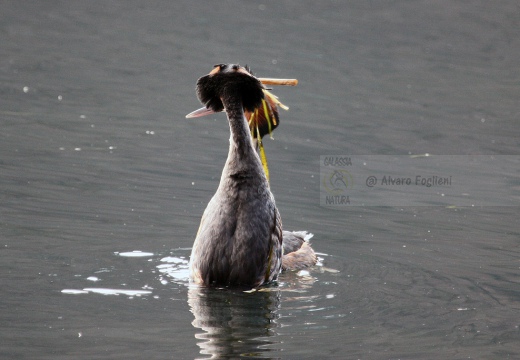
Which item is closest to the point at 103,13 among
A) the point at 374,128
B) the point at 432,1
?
the point at 432,1

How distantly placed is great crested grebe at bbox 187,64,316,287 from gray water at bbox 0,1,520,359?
222 millimetres

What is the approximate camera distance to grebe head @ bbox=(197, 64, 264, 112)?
805 cm

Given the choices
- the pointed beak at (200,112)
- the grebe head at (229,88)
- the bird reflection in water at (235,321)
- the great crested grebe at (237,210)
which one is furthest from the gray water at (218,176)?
the grebe head at (229,88)

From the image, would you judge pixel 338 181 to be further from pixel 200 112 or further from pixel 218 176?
pixel 200 112

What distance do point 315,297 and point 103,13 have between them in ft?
57.6

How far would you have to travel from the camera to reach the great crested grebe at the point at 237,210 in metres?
8.02

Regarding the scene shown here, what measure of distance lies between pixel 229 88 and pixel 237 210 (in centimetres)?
97

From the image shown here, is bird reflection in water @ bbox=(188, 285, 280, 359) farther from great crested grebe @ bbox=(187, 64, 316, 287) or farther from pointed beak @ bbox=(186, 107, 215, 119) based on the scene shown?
pointed beak @ bbox=(186, 107, 215, 119)

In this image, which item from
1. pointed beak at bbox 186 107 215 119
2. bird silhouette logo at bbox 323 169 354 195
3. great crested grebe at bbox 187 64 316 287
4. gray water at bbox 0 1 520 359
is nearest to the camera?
gray water at bbox 0 1 520 359

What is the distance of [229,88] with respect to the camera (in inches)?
319

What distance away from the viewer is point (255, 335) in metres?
7.18

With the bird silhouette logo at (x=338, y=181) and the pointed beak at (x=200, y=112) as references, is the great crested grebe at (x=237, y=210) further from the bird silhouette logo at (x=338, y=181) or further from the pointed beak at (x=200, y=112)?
the bird silhouette logo at (x=338, y=181)

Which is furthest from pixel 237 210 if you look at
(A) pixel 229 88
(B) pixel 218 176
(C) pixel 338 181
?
(C) pixel 338 181

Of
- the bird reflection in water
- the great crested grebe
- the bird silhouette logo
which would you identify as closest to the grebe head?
the great crested grebe
